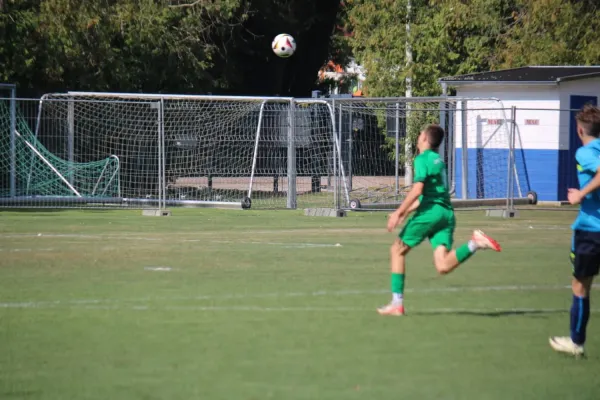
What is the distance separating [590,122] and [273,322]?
3.06 m

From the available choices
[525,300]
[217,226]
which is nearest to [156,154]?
[217,226]

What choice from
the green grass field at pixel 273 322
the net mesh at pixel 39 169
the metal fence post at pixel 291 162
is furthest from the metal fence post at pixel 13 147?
the green grass field at pixel 273 322

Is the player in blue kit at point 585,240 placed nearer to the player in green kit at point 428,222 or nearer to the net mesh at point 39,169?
the player in green kit at point 428,222

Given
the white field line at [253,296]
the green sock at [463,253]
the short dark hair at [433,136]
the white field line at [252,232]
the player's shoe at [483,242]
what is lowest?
the white field line at [253,296]

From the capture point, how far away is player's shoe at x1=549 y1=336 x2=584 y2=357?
8.11 metres

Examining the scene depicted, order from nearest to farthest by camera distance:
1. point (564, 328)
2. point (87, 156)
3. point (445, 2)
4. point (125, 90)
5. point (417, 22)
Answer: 1. point (564, 328)
2. point (87, 156)
3. point (125, 90)
4. point (445, 2)
5. point (417, 22)

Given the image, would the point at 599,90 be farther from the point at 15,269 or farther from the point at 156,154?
the point at 15,269

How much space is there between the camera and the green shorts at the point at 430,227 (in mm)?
9773

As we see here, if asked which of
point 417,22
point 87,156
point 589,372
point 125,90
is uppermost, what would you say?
point 417,22

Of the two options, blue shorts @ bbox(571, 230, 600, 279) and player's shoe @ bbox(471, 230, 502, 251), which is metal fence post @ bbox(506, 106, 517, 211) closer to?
player's shoe @ bbox(471, 230, 502, 251)

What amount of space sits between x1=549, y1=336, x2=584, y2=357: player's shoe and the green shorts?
181cm

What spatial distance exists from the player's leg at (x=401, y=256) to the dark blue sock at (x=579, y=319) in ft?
6.36

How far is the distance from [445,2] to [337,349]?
2708 centimetres

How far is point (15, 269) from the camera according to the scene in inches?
513
